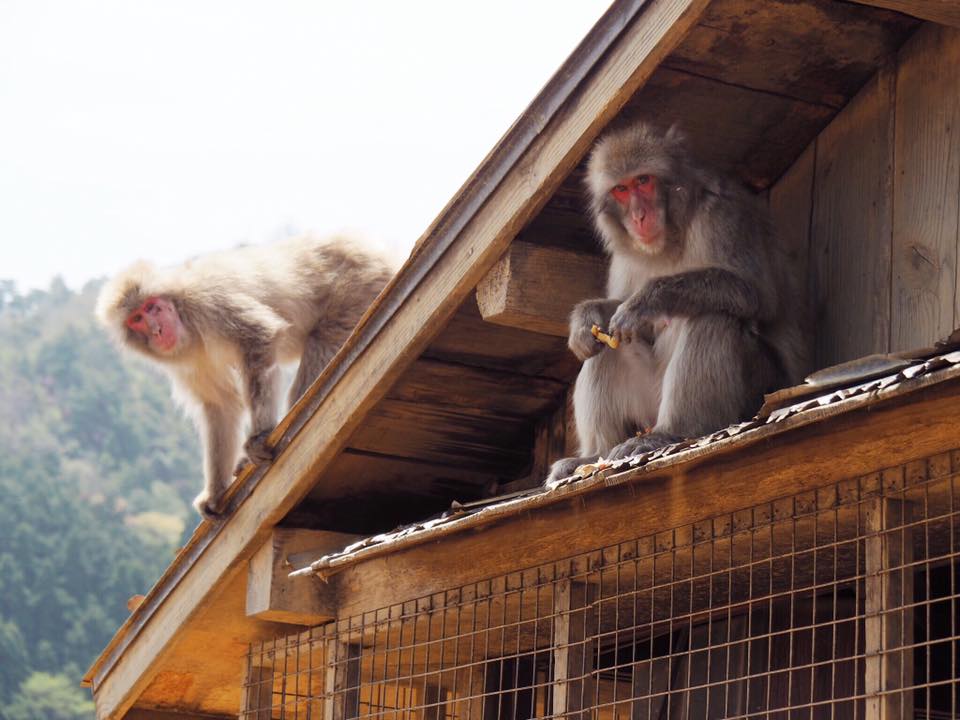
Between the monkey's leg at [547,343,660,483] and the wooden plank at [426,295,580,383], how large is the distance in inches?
17.3

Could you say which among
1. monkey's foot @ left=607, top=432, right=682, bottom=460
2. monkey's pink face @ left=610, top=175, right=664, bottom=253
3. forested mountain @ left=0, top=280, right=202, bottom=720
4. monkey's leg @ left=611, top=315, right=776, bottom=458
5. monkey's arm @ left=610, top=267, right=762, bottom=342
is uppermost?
forested mountain @ left=0, top=280, right=202, bottom=720

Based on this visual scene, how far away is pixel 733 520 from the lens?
4754 mm

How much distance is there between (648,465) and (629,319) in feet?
3.08

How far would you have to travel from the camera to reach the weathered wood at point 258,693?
673 cm

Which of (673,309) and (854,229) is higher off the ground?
(854,229)

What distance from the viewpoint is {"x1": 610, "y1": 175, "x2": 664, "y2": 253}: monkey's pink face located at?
561 cm

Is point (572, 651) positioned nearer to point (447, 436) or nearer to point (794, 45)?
point (447, 436)

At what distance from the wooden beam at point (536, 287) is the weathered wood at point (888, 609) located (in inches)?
67.1

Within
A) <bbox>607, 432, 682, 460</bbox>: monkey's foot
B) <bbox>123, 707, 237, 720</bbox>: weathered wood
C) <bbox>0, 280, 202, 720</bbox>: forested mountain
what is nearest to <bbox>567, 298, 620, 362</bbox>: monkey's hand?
<bbox>607, 432, 682, 460</bbox>: monkey's foot

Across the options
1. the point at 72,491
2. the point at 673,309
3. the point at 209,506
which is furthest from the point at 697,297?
the point at 72,491

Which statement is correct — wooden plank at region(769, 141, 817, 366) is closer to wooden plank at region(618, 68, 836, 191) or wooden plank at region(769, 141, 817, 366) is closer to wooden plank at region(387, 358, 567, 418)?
wooden plank at region(618, 68, 836, 191)

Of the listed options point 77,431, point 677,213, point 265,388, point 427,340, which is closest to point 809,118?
point 677,213

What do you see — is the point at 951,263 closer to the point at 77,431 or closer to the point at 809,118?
the point at 809,118

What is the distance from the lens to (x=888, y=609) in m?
4.17
